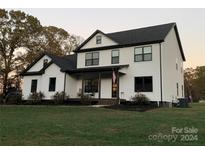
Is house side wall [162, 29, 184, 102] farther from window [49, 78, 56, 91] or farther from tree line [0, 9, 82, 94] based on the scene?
tree line [0, 9, 82, 94]

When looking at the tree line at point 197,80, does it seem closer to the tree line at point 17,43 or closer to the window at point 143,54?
the tree line at point 17,43

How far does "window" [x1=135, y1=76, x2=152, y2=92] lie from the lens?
20.6m

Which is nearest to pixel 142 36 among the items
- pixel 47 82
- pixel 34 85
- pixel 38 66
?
pixel 47 82

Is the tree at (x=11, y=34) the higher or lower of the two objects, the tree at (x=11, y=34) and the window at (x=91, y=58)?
the higher

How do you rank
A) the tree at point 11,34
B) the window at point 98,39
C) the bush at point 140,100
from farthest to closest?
the tree at point 11,34
the window at point 98,39
the bush at point 140,100

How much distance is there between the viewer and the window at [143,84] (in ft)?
67.5

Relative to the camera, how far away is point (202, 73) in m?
65.2

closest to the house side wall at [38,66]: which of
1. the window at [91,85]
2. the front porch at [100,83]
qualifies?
the front porch at [100,83]

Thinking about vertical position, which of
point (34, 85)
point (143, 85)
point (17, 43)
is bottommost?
point (143, 85)

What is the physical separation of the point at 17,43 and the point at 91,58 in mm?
15440

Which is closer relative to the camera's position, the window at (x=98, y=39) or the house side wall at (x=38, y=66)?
the window at (x=98, y=39)

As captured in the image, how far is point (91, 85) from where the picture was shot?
23.6m

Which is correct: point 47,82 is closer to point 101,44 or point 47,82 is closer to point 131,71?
point 101,44

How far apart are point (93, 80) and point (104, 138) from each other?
16446mm
